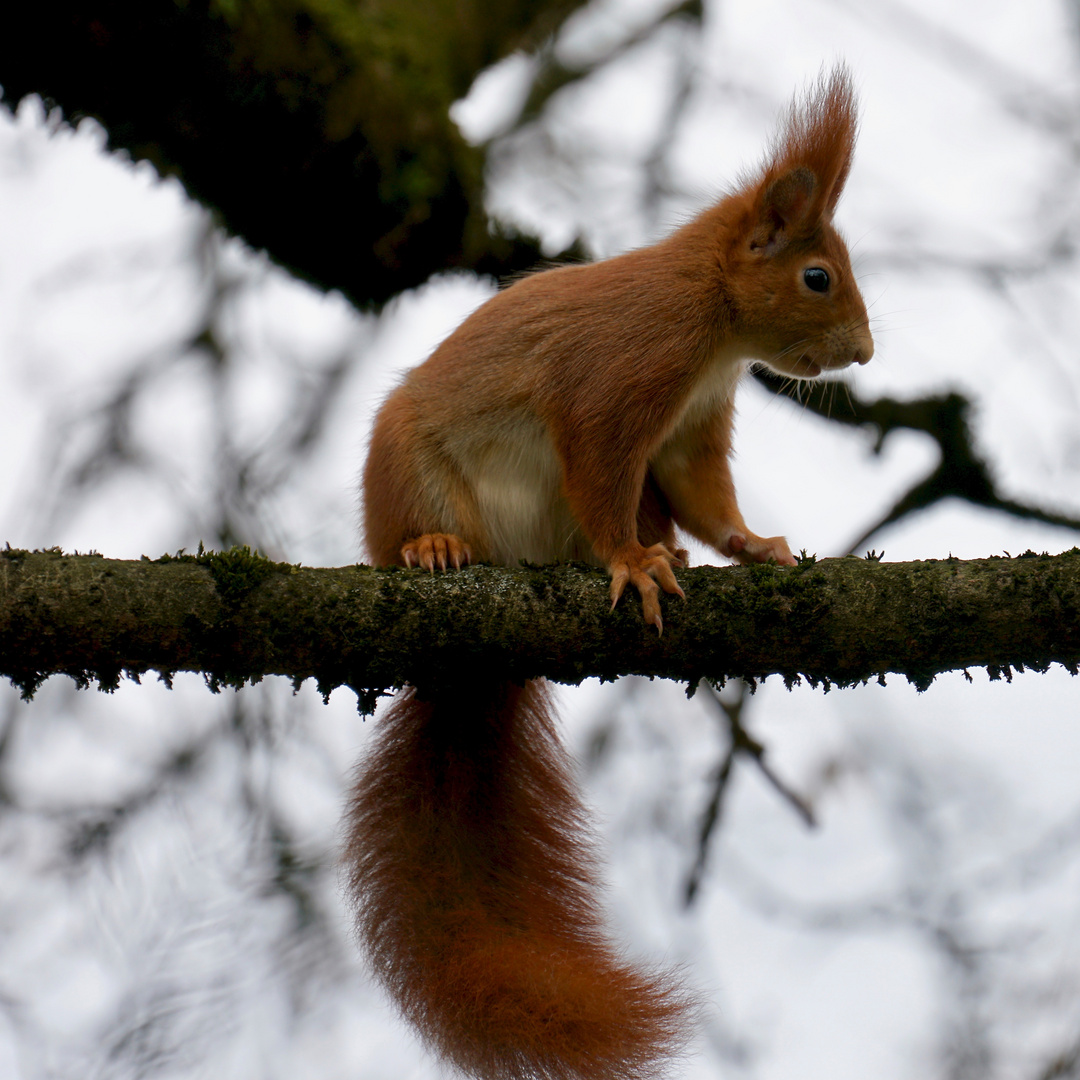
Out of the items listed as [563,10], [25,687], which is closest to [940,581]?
[25,687]

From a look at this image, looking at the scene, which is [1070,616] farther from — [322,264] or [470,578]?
[322,264]

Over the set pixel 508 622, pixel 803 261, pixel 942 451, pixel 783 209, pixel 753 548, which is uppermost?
pixel 783 209

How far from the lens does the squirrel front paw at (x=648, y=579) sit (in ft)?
6.07

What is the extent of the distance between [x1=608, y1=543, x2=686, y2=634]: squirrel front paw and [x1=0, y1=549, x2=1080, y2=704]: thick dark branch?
0.02 m

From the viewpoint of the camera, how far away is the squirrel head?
2375 mm

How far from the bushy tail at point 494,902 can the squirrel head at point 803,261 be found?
990mm

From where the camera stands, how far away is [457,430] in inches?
95.3

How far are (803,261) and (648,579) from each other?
3.09 feet

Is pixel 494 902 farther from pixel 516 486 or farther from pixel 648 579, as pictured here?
pixel 516 486

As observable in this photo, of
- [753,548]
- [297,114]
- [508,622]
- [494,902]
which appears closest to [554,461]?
[753,548]

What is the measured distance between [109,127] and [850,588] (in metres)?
2.20

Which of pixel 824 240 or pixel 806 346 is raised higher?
pixel 824 240

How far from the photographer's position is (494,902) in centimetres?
212

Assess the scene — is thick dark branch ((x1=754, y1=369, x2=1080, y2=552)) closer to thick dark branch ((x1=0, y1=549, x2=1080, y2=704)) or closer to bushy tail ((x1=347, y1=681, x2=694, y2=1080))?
thick dark branch ((x1=0, y1=549, x2=1080, y2=704))
